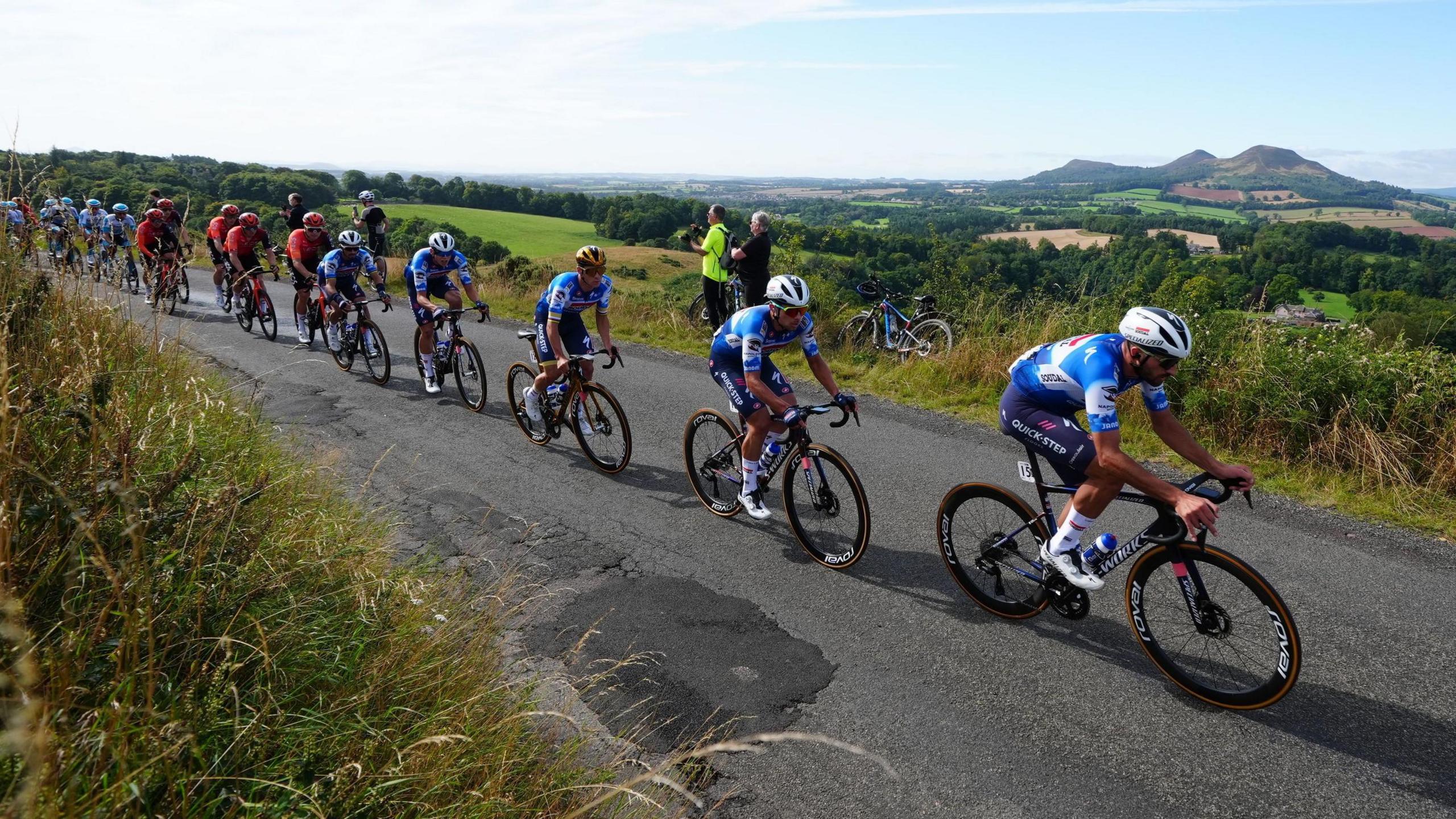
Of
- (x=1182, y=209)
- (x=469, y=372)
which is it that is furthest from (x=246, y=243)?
(x=1182, y=209)

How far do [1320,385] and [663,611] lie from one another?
6.85m

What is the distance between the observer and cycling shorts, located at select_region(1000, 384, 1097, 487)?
15.2ft

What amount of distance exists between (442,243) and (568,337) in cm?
286

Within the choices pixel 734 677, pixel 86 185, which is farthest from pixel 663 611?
pixel 86 185

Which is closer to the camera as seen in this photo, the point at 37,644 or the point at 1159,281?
the point at 37,644

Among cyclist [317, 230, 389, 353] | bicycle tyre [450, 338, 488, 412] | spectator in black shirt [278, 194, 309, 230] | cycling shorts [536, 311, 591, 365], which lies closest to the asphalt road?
cycling shorts [536, 311, 591, 365]

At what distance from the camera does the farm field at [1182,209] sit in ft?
274

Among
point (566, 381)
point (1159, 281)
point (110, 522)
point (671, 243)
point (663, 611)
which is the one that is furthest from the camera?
point (671, 243)

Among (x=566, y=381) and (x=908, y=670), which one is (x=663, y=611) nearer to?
(x=908, y=670)

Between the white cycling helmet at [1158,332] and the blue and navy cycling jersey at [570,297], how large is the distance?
496cm

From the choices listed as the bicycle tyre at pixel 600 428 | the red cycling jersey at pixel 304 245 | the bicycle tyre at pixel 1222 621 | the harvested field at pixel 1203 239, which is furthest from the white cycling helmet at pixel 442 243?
the harvested field at pixel 1203 239

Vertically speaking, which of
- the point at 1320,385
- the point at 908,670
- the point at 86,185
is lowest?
the point at 908,670

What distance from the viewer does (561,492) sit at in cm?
730

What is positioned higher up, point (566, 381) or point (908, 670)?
point (566, 381)
